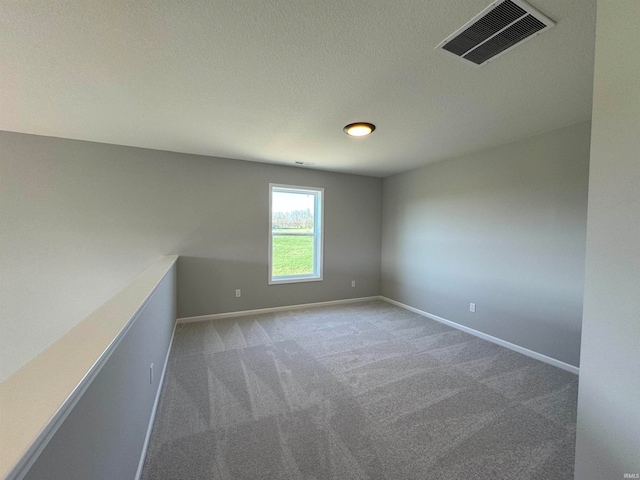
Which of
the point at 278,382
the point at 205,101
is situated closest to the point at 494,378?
the point at 278,382

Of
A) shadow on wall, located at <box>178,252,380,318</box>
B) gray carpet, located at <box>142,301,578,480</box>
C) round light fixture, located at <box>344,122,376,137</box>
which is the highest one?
round light fixture, located at <box>344,122,376,137</box>

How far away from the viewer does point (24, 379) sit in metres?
0.66

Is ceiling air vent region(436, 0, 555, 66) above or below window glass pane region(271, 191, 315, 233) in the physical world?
above

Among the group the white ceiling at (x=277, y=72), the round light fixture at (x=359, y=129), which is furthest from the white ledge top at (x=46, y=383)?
the round light fixture at (x=359, y=129)

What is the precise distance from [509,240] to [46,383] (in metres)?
3.90

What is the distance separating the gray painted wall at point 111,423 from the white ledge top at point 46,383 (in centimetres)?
7

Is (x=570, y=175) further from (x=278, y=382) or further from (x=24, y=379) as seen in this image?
(x=24, y=379)

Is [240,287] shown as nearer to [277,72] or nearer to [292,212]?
[292,212]

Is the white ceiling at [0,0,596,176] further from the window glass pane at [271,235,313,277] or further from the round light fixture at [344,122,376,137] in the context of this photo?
the window glass pane at [271,235,313,277]

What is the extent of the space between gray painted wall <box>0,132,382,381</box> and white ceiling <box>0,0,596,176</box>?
501mm

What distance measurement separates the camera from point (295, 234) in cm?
458

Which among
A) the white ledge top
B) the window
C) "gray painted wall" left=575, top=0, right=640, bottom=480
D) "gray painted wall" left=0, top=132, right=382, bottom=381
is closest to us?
the white ledge top

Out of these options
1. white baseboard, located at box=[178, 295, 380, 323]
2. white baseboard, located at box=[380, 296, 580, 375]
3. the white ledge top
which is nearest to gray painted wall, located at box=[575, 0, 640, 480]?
the white ledge top

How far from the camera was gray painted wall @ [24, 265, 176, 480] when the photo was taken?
63cm
